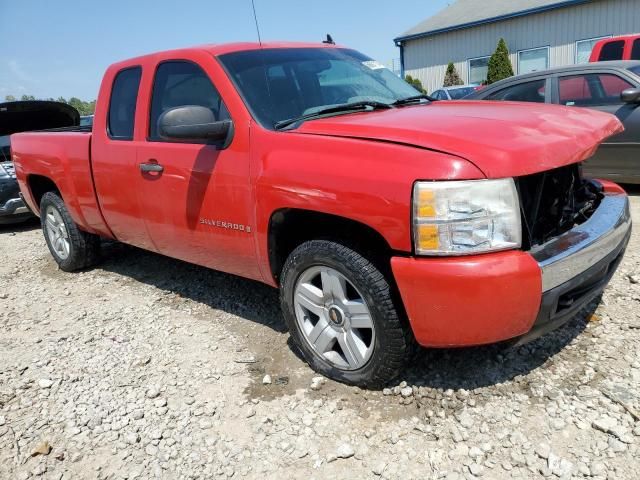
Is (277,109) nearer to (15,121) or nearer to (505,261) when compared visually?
(505,261)

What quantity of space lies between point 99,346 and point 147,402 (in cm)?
87

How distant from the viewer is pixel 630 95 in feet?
18.0

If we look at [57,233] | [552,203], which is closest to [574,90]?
[552,203]

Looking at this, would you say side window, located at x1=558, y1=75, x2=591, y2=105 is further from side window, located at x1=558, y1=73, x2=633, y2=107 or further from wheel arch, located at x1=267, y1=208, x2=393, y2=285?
wheel arch, located at x1=267, y1=208, x2=393, y2=285

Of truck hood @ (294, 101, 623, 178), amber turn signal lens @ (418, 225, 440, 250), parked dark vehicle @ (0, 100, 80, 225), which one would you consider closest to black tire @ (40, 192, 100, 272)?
parked dark vehicle @ (0, 100, 80, 225)

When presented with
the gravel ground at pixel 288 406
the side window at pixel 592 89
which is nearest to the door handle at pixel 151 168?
the gravel ground at pixel 288 406

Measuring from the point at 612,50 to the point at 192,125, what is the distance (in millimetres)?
9740

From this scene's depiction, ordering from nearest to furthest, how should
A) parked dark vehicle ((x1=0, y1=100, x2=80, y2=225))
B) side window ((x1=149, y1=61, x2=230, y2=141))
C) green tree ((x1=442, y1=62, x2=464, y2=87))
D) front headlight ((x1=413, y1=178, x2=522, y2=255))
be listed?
front headlight ((x1=413, y1=178, x2=522, y2=255)), side window ((x1=149, y1=61, x2=230, y2=141)), parked dark vehicle ((x1=0, y1=100, x2=80, y2=225)), green tree ((x1=442, y1=62, x2=464, y2=87))

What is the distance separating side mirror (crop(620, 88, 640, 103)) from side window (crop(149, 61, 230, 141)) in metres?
4.42

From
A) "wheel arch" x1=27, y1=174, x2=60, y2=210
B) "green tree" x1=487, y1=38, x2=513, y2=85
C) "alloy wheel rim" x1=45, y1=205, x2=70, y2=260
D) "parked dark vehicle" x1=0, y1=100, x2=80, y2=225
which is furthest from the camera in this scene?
"green tree" x1=487, y1=38, x2=513, y2=85

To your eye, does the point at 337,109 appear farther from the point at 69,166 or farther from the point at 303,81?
the point at 69,166

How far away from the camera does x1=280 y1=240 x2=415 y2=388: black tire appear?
96.6 inches

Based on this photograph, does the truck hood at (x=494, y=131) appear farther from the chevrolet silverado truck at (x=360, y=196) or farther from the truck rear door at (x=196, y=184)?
the truck rear door at (x=196, y=184)

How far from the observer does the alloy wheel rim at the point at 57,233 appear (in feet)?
16.5
